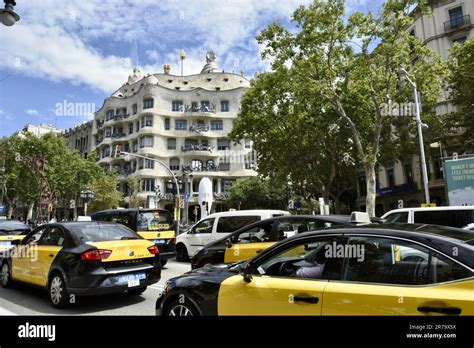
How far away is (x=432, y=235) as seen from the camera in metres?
2.98

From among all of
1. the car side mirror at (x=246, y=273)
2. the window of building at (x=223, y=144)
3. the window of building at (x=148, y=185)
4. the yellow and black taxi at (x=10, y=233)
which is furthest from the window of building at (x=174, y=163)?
the car side mirror at (x=246, y=273)

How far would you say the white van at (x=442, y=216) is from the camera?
944cm

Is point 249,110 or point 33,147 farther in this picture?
point 33,147

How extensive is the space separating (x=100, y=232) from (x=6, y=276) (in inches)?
119

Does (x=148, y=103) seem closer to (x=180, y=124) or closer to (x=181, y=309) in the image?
(x=180, y=124)

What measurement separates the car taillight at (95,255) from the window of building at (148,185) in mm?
39517

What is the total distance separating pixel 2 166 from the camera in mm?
42688

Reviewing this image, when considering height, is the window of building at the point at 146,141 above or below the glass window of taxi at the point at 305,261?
above

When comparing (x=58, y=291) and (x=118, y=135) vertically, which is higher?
(x=118, y=135)

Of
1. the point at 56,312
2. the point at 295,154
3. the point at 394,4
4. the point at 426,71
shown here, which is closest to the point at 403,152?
the point at 295,154

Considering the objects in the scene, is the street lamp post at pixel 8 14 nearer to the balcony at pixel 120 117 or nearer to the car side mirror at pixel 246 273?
the car side mirror at pixel 246 273

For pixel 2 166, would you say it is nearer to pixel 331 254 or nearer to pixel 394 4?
pixel 394 4

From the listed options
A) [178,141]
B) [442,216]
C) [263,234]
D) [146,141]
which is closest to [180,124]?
A: [178,141]
